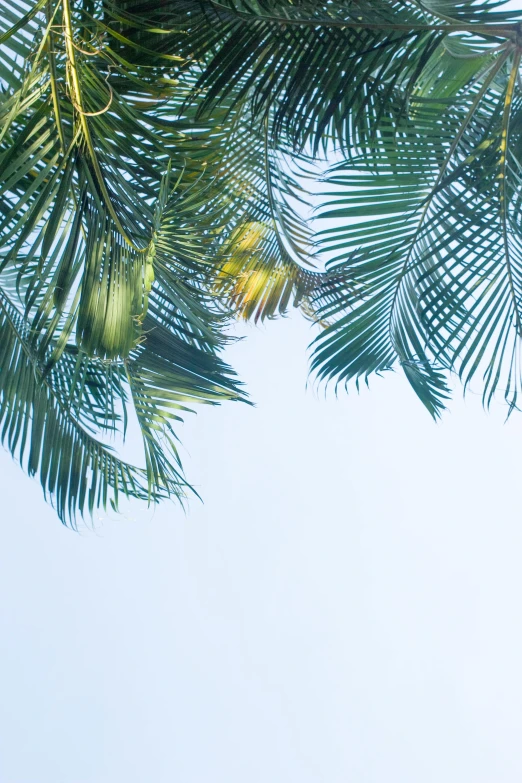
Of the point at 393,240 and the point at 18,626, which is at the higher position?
the point at 393,240

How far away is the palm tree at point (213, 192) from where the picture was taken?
1.09m

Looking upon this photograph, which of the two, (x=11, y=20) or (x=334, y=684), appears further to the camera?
(x=334, y=684)

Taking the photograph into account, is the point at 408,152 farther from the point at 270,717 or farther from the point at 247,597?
the point at 270,717

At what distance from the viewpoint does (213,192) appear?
160cm

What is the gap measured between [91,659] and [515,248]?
14.7 feet

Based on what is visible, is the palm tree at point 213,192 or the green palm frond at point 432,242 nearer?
the palm tree at point 213,192

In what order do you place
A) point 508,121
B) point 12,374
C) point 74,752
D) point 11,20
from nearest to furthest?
point 11,20, point 508,121, point 12,374, point 74,752

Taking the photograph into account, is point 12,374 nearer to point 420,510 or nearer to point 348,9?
point 348,9

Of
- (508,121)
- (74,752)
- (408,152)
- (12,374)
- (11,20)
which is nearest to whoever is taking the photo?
(11,20)

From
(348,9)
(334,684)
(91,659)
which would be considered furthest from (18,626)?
(348,9)

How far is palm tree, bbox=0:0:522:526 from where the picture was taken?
3.58 feet

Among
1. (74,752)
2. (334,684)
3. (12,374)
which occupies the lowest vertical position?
(74,752)

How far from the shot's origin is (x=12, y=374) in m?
1.85

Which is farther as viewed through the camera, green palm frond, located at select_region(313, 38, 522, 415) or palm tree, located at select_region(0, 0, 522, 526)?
green palm frond, located at select_region(313, 38, 522, 415)
